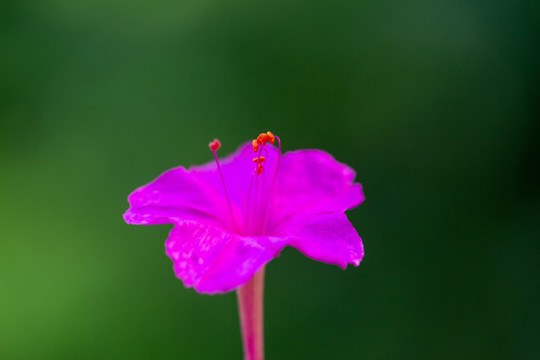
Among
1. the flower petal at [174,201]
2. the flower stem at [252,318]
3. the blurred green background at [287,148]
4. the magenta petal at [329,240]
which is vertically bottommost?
the flower stem at [252,318]

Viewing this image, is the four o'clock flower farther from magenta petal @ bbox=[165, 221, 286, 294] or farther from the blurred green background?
the blurred green background

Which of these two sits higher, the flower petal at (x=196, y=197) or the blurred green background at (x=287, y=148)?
the blurred green background at (x=287, y=148)

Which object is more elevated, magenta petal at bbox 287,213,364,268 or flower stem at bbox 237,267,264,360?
magenta petal at bbox 287,213,364,268

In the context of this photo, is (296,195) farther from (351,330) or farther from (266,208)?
(351,330)

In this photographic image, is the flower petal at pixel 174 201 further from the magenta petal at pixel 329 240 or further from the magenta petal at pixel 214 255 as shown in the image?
the magenta petal at pixel 329 240

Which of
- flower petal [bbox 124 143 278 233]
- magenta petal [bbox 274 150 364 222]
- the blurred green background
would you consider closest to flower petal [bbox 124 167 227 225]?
flower petal [bbox 124 143 278 233]

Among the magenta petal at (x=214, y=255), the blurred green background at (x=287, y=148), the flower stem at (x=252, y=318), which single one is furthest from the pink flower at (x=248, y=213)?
the blurred green background at (x=287, y=148)

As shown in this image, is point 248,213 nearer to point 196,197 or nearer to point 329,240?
point 196,197
